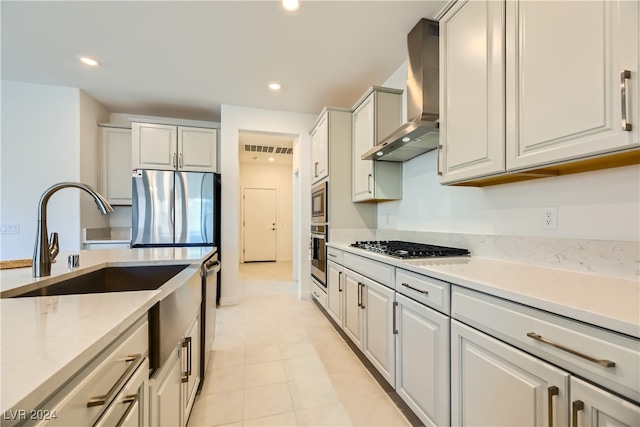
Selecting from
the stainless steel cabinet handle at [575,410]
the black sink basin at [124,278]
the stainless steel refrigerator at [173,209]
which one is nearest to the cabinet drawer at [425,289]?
the stainless steel cabinet handle at [575,410]

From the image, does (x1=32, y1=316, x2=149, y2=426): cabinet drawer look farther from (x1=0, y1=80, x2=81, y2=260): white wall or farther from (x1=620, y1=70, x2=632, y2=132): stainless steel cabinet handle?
(x1=0, y1=80, x2=81, y2=260): white wall

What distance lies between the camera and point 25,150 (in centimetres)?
301

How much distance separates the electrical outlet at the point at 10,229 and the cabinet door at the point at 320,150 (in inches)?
135

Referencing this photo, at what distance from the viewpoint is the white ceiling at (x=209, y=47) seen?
1.95m

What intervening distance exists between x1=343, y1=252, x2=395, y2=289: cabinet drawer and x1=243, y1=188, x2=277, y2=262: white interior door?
4.77 metres

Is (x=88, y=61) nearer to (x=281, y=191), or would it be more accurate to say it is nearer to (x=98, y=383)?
(x=98, y=383)

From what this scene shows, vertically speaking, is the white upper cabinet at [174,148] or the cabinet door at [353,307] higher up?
the white upper cabinet at [174,148]

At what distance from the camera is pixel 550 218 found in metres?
1.31

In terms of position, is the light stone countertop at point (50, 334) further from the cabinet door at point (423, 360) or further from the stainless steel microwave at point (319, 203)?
the stainless steel microwave at point (319, 203)

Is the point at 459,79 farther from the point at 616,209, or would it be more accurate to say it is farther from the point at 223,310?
the point at 223,310

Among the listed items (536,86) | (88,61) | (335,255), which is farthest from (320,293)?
(88,61)

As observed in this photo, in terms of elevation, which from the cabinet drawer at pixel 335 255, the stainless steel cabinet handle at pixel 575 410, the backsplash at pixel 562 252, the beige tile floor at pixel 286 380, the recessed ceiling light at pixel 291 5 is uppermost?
the recessed ceiling light at pixel 291 5

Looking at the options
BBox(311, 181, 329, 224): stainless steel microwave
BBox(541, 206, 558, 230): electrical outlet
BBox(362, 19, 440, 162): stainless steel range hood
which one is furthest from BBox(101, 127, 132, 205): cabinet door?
BBox(541, 206, 558, 230): electrical outlet

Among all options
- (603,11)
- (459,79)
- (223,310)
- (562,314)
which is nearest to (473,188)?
(459,79)
